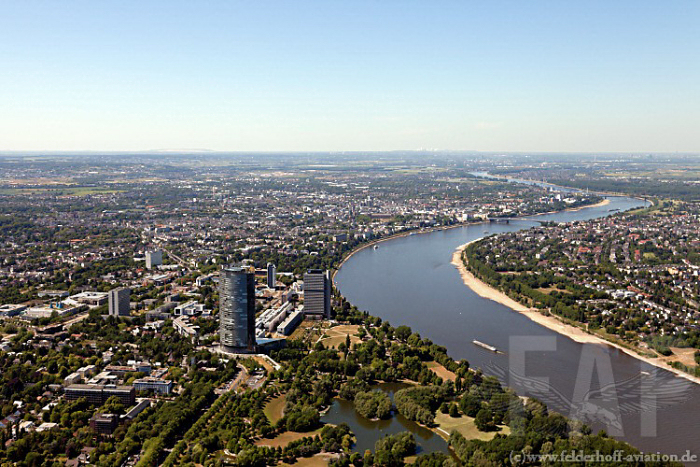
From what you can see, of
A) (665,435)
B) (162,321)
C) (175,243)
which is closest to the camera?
(665,435)

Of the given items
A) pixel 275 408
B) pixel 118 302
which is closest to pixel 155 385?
pixel 275 408

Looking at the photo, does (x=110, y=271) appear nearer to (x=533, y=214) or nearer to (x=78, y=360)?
(x=78, y=360)

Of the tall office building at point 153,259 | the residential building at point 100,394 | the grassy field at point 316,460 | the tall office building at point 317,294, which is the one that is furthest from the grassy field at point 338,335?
the tall office building at point 153,259

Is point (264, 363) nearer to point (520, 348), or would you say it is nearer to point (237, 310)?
point (237, 310)

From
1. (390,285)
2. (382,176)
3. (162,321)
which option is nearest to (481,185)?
(382,176)

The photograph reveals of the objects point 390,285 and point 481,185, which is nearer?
point 390,285

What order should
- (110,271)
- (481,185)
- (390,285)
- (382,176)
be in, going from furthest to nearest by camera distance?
(382,176) < (481,185) < (110,271) < (390,285)

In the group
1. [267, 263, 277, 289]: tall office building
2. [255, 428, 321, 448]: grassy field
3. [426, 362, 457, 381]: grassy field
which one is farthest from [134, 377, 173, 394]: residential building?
[267, 263, 277, 289]: tall office building
